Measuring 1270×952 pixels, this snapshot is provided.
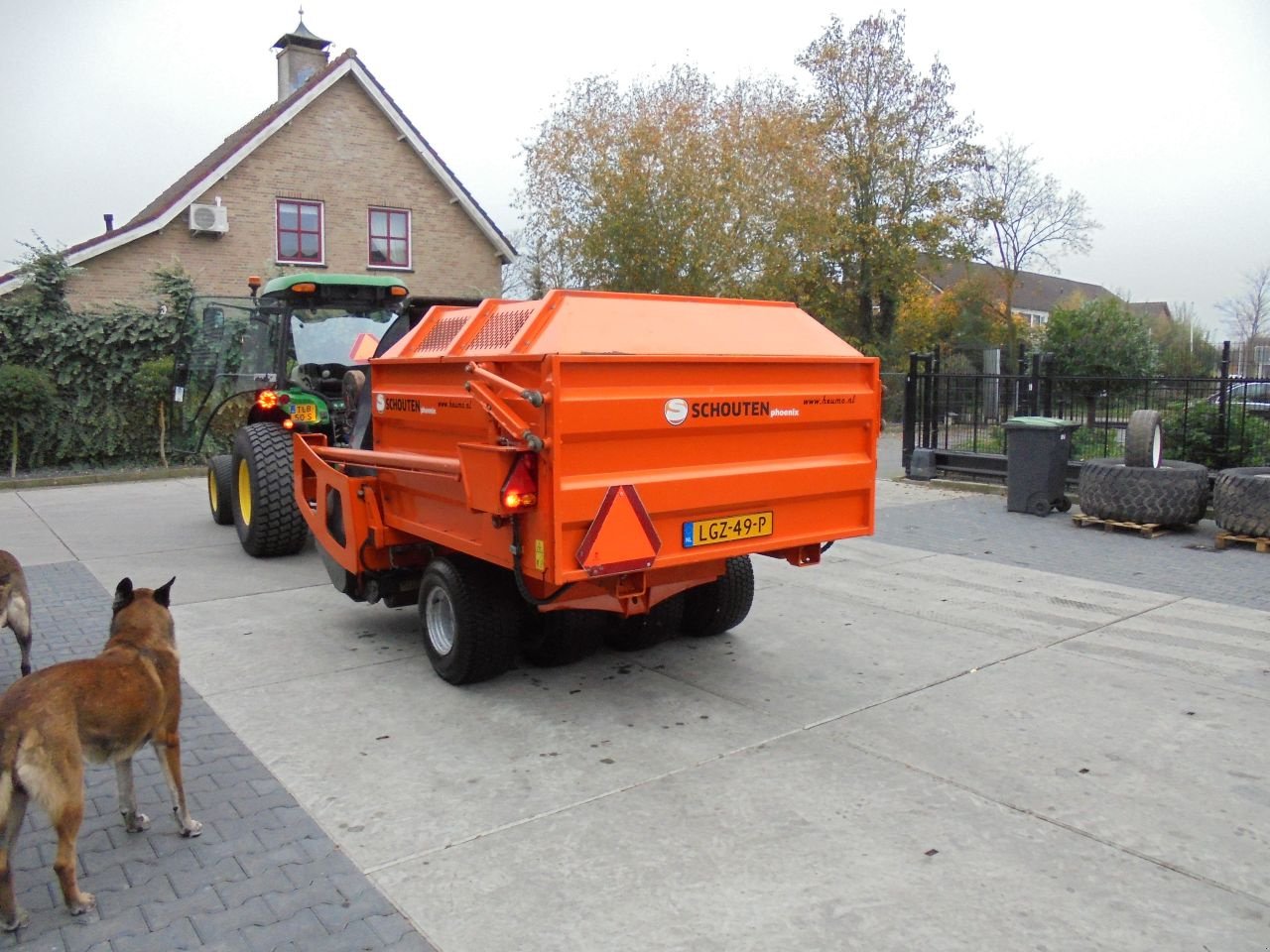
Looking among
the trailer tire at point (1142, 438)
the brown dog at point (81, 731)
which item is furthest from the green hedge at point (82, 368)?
the trailer tire at point (1142, 438)

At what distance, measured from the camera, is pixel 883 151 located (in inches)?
1212

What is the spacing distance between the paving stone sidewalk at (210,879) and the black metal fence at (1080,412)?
32.2ft

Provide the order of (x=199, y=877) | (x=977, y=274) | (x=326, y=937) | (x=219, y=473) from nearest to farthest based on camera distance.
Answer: (x=326, y=937) → (x=199, y=877) → (x=219, y=473) → (x=977, y=274)

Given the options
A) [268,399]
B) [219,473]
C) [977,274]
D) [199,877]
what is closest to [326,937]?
[199,877]

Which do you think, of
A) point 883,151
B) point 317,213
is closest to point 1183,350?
point 883,151

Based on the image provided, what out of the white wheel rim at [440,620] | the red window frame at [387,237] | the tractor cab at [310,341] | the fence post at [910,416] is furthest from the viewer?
the red window frame at [387,237]

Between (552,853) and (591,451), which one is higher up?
(591,451)

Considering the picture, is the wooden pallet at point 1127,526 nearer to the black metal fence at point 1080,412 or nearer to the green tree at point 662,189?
the black metal fence at point 1080,412

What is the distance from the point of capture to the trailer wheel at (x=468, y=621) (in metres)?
4.94

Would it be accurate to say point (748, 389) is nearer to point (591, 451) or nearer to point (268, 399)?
point (591, 451)

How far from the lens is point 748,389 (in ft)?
15.5

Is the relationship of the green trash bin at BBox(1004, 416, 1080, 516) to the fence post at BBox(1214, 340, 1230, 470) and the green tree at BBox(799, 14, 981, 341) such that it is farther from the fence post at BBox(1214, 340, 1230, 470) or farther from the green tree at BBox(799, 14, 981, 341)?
the green tree at BBox(799, 14, 981, 341)

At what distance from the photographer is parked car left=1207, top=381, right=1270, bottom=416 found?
10.6 meters

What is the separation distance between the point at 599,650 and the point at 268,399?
427cm
